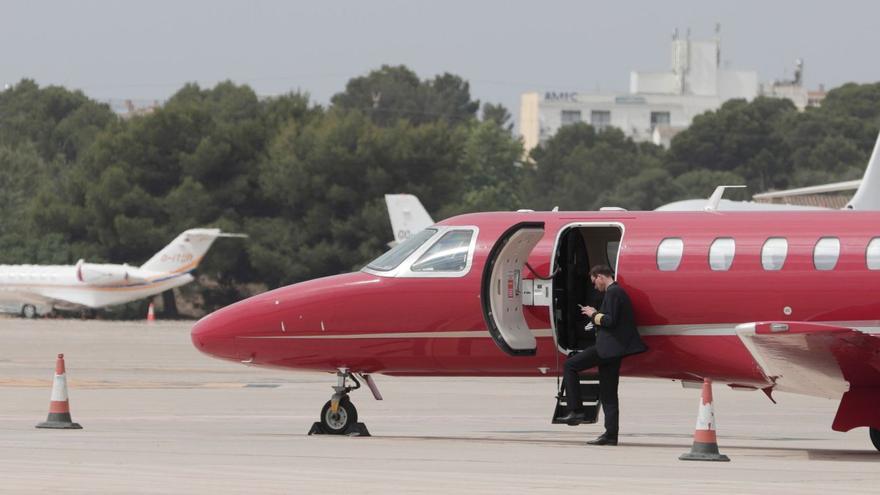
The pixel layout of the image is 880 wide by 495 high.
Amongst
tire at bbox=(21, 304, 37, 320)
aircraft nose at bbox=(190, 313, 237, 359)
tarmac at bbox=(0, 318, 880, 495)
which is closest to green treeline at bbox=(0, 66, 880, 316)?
tire at bbox=(21, 304, 37, 320)

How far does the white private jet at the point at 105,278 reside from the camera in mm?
65250

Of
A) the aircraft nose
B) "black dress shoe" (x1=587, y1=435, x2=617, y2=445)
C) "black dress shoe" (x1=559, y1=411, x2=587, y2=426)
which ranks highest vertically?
the aircraft nose

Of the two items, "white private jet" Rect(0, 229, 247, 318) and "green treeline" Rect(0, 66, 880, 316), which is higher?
"green treeline" Rect(0, 66, 880, 316)

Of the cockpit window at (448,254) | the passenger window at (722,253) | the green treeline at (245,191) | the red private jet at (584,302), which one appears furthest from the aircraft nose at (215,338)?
the green treeline at (245,191)

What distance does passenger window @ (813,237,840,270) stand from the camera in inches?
632

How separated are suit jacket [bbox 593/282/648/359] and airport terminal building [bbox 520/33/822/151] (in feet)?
499

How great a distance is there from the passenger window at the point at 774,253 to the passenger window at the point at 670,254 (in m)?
0.86

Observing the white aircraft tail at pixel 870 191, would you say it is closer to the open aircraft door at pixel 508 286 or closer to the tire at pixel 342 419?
the open aircraft door at pixel 508 286

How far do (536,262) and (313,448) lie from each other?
3247 mm

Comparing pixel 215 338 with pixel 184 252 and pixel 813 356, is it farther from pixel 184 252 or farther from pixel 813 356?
pixel 184 252

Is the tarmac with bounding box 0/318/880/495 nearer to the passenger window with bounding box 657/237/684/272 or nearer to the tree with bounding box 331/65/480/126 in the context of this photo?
the passenger window with bounding box 657/237/684/272

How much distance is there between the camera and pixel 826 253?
16109mm

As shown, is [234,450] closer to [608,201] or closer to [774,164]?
[608,201]

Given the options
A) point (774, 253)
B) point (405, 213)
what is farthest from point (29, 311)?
point (774, 253)
